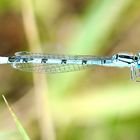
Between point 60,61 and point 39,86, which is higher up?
point 60,61

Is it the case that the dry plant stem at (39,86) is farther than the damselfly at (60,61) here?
No

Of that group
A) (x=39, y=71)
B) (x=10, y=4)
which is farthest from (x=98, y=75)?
(x=10, y=4)

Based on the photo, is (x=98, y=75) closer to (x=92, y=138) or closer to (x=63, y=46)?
(x=63, y=46)

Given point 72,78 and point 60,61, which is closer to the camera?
point 72,78

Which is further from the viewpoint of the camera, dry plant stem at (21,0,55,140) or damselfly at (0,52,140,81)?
damselfly at (0,52,140,81)
